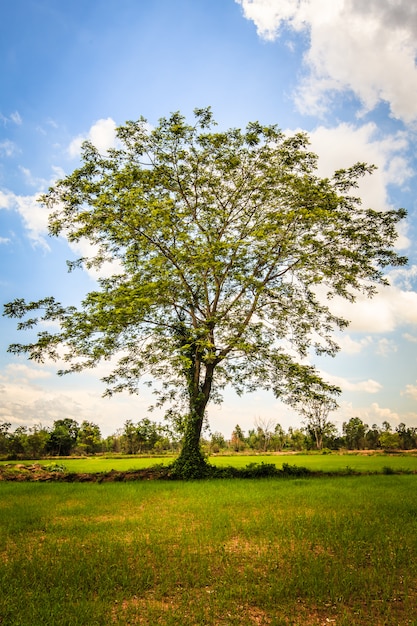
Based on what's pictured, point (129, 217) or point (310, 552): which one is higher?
point (129, 217)

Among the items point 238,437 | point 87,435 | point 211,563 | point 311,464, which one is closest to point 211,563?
point 211,563

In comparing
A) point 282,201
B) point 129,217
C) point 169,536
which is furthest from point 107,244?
point 169,536

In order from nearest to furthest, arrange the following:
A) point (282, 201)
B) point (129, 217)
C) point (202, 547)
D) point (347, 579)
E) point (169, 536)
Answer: point (347, 579) → point (202, 547) → point (169, 536) → point (129, 217) → point (282, 201)

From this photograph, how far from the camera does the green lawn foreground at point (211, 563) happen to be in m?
4.99

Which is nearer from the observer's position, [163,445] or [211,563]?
[211,563]

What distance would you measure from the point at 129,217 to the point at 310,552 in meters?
17.8

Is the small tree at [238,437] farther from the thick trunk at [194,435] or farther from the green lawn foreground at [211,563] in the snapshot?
the green lawn foreground at [211,563]

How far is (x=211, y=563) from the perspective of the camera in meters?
6.70

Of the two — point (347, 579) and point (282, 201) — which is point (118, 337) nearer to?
point (282, 201)

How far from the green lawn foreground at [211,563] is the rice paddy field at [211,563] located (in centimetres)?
2

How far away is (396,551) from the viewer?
23.4 ft

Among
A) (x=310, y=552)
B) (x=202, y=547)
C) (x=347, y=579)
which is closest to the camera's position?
(x=347, y=579)

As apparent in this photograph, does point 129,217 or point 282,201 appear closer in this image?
point 129,217

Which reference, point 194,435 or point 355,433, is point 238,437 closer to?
point 355,433
